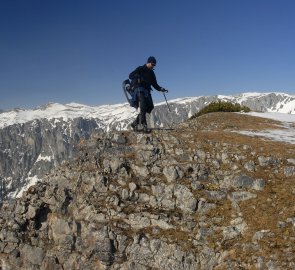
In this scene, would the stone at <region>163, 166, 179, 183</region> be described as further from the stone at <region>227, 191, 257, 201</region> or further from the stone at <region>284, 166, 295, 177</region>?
the stone at <region>284, 166, 295, 177</region>

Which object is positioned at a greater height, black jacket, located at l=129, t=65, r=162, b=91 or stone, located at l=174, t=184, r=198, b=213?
black jacket, located at l=129, t=65, r=162, b=91

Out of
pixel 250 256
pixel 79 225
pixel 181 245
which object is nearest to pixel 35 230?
pixel 79 225

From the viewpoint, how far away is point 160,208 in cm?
2553

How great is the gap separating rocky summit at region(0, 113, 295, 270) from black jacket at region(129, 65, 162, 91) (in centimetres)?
374

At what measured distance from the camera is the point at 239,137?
1248 inches

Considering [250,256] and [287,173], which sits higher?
[287,173]

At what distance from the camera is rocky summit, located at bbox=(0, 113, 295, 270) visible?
875 inches

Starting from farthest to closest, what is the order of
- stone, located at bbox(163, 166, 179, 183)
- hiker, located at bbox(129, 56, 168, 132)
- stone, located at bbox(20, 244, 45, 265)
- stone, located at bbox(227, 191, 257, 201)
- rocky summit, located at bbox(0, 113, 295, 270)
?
hiker, located at bbox(129, 56, 168, 132) < stone, located at bbox(163, 166, 179, 183) < stone, located at bbox(20, 244, 45, 265) < stone, located at bbox(227, 191, 257, 201) < rocky summit, located at bbox(0, 113, 295, 270)

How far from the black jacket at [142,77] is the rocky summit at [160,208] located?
3742 mm

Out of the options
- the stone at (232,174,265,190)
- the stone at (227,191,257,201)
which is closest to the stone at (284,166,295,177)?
the stone at (232,174,265,190)

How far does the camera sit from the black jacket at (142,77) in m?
29.3

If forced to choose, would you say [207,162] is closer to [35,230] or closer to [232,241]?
[232,241]

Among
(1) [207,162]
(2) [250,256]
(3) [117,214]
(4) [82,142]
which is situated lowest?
(2) [250,256]

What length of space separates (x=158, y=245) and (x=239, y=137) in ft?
40.4
